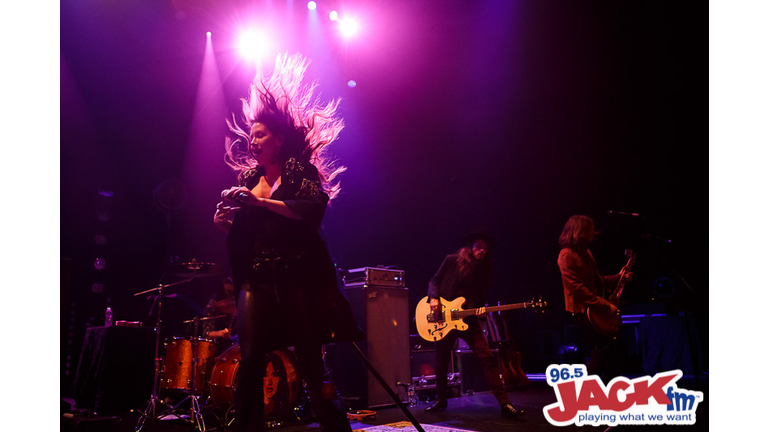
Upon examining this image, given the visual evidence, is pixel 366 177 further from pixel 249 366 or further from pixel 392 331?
pixel 249 366

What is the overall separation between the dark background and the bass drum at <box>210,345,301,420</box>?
164 cm

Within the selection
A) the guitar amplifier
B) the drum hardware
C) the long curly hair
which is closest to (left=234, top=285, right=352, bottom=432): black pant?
the long curly hair

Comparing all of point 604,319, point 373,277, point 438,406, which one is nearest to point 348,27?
point 373,277

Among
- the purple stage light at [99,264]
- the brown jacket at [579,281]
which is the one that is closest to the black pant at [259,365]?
the brown jacket at [579,281]

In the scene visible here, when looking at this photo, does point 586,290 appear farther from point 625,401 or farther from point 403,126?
point 403,126

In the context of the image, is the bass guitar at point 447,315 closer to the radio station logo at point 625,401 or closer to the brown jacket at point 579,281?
the brown jacket at point 579,281

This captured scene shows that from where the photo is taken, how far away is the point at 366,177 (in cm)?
968

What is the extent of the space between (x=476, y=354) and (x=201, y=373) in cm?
293

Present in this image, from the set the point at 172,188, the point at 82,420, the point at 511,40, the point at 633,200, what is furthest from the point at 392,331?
the point at 633,200

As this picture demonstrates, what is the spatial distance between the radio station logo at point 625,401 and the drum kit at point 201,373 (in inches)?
105

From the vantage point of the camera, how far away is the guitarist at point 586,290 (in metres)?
4.18

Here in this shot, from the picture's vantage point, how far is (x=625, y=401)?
3.56 metres
